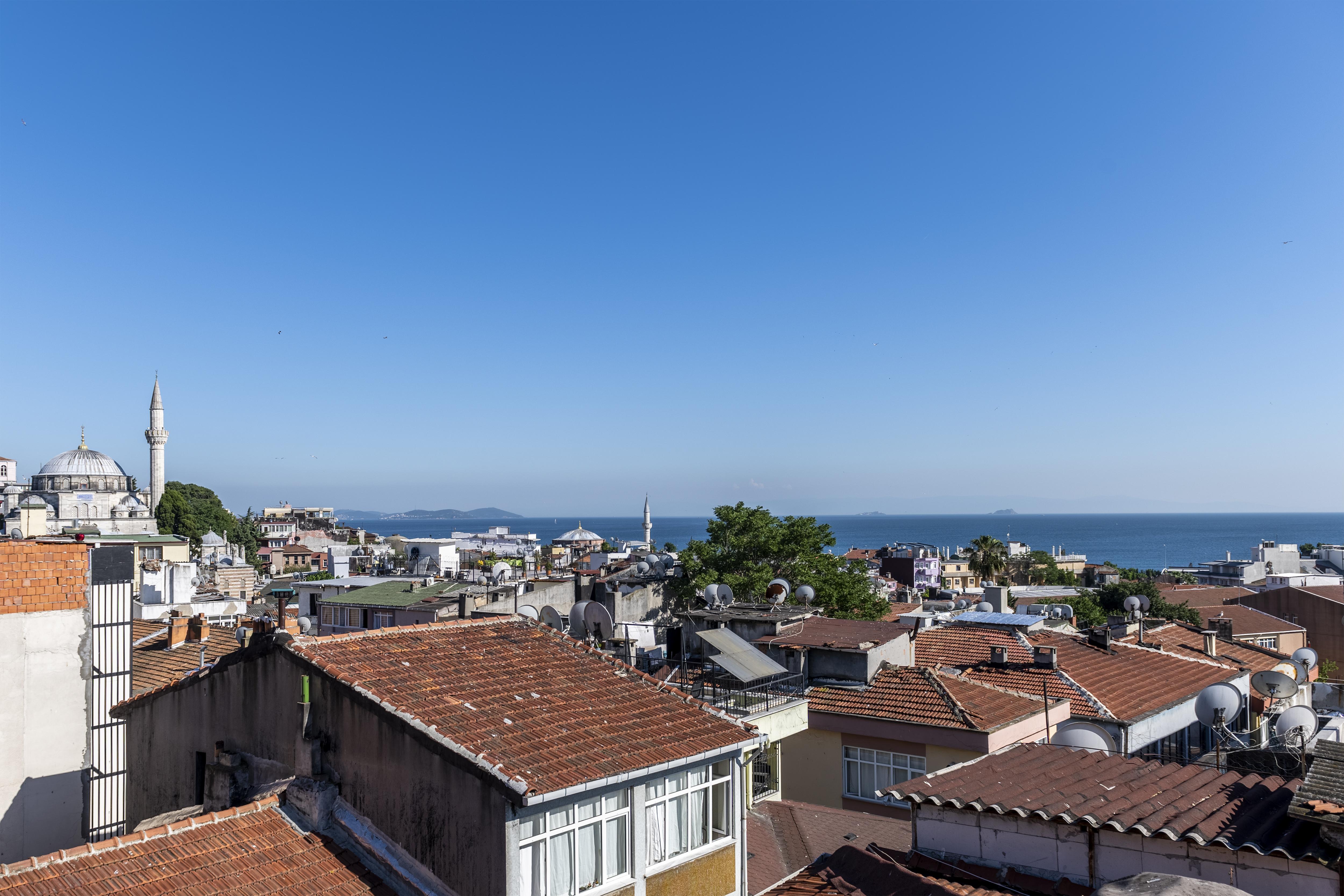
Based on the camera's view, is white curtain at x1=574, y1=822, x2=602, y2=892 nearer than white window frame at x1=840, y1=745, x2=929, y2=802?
Yes

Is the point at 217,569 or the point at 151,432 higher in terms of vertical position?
the point at 151,432

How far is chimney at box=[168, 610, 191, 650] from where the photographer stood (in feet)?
78.2

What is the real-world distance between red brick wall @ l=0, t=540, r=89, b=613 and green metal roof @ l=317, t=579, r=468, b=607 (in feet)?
77.5

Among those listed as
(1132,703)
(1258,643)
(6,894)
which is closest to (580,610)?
(6,894)

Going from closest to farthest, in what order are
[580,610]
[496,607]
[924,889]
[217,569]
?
[924,889] → [580,610] → [496,607] → [217,569]

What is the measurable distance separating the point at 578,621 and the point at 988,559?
210ft

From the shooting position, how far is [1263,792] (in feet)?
32.4

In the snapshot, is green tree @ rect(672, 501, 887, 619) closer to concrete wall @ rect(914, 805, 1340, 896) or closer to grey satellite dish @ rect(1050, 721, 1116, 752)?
grey satellite dish @ rect(1050, 721, 1116, 752)

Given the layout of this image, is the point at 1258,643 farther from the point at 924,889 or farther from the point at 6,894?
the point at 6,894

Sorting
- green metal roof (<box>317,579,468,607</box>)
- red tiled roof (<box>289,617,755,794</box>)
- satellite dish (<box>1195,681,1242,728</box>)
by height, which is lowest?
green metal roof (<box>317,579,468,607</box>)

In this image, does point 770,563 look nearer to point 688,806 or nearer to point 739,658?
point 739,658

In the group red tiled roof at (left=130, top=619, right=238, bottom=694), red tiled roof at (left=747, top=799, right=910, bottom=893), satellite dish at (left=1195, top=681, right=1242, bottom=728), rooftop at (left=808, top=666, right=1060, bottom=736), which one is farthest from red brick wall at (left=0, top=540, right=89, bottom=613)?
satellite dish at (left=1195, top=681, right=1242, bottom=728)

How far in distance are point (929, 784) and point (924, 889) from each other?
2.03 metres

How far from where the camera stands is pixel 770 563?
43406 mm
